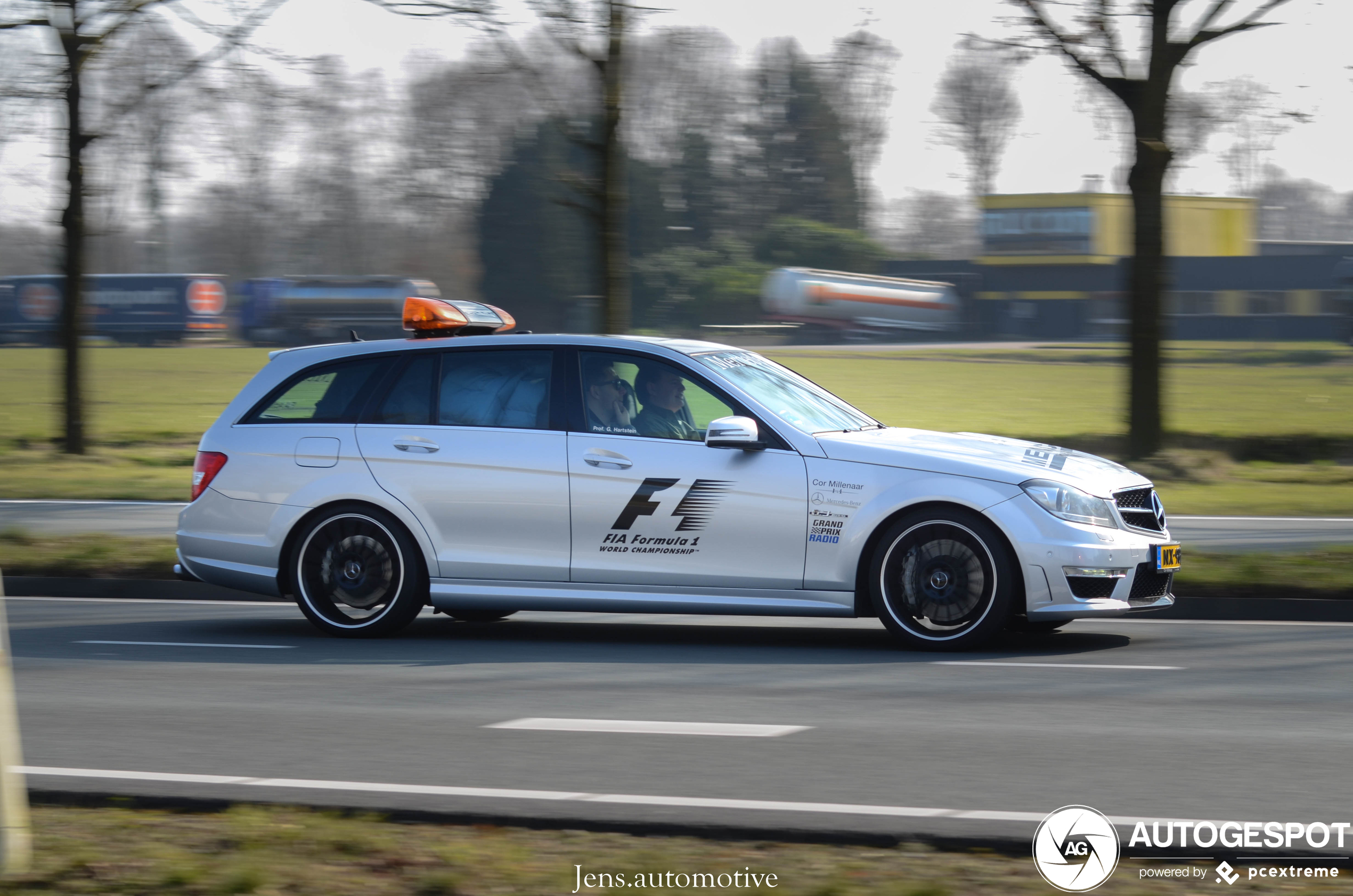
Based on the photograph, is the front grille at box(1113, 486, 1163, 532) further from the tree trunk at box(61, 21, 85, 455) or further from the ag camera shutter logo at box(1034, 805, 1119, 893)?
the tree trunk at box(61, 21, 85, 455)

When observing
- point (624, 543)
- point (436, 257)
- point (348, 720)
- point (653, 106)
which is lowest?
point (348, 720)

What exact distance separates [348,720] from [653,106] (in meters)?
64.6

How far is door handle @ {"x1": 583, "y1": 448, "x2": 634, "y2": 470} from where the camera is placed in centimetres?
847

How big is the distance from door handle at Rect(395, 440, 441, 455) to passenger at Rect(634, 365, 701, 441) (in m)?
1.21

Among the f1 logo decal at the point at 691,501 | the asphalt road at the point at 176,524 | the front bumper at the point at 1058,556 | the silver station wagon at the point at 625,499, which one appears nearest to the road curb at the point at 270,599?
the silver station wagon at the point at 625,499

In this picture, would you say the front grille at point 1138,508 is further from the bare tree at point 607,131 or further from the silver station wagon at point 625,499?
the bare tree at point 607,131

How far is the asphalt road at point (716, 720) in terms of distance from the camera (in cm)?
504

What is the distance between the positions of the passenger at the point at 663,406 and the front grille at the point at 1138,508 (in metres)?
2.26

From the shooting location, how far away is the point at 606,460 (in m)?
8.51

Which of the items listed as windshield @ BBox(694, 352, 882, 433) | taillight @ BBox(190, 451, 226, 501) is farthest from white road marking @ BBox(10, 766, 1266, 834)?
taillight @ BBox(190, 451, 226, 501)

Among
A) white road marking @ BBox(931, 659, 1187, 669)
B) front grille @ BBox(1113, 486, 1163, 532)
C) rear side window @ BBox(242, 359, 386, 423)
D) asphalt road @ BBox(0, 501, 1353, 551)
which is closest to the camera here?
white road marking @ BBox(931, 659, 1187, 669)

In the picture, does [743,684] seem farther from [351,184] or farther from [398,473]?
[351,184]

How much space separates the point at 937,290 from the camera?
69500 millimetres

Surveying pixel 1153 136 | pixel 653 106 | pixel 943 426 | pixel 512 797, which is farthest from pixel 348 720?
pixel 653 106
